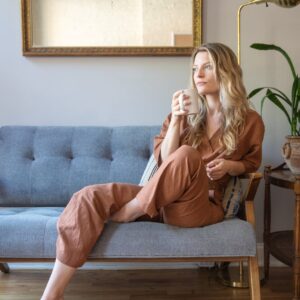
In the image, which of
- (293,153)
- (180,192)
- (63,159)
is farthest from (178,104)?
(63,159)

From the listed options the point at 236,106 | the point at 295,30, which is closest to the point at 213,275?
the point at 236,106

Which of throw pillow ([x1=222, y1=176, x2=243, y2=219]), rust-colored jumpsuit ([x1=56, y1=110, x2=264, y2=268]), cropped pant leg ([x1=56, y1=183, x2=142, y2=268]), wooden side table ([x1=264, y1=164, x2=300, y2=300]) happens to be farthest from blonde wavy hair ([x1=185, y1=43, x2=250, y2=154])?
cropped pant leg ([x1=56, y1=183, x2=142, y2=268])

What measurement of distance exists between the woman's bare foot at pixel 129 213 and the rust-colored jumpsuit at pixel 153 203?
2 centimetres

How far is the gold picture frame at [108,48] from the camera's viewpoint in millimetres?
2191

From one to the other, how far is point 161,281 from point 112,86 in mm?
1105

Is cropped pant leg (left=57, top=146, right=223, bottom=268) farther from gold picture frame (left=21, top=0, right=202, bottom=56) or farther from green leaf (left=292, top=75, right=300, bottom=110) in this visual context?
gold picture frame (left=21, top=0, right=202, bottom=56)

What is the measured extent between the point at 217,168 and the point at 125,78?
0.96m

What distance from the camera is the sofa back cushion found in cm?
192

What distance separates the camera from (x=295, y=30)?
7.29 ft

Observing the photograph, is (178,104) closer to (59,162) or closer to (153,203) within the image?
(153,203)

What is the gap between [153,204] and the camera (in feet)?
4.39

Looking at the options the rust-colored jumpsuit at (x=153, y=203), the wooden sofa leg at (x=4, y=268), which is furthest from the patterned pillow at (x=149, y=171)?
the wooden sofa leg at (x=4, y=268)

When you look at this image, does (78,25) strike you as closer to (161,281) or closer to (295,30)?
(295,30)

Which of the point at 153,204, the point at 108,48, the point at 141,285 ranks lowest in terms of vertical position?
the point at 141,285
